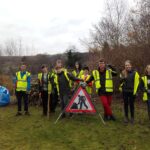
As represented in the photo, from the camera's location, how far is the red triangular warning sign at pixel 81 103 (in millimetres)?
9883

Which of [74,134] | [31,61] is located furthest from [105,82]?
[31,61]

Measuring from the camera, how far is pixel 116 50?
54.5ft

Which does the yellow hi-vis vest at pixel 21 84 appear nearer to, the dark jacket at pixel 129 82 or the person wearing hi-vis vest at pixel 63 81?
the person wearing hi-vis vest at pixel 63 81

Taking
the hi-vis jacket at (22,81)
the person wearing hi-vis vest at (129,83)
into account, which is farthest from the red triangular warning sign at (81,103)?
the hi-vis jacket at (22,81)

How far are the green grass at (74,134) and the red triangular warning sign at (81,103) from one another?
1.45 feet

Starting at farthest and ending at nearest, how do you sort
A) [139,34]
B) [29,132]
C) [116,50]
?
[116,50] → [139,34] → [29,132]

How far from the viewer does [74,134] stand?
339 inches

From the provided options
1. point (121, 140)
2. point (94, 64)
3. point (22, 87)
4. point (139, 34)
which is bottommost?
point (121, 140)

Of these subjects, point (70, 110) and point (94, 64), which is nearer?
point (70, 110)

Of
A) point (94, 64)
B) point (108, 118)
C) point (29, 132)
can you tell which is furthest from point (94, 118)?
point (94, 64)

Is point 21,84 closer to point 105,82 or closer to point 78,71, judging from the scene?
point 78,71

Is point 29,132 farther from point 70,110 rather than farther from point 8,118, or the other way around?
point 8,118

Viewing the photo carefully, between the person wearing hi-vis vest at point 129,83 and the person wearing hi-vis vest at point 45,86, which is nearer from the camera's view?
the person wearing hi-vis vest at point 129,83

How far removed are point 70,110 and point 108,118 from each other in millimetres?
1333
